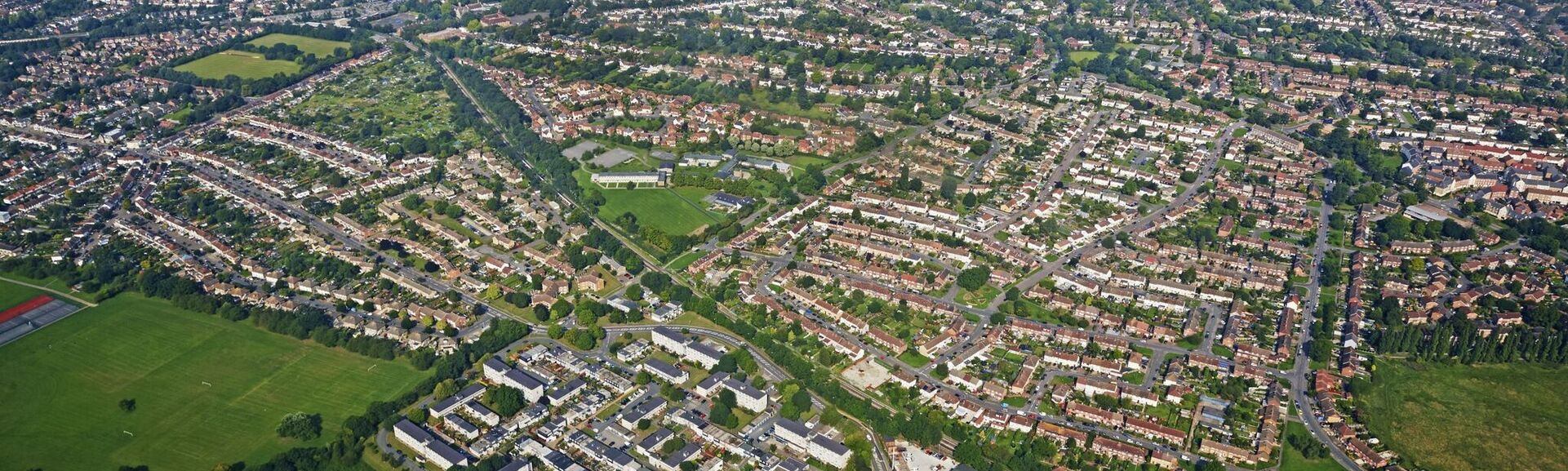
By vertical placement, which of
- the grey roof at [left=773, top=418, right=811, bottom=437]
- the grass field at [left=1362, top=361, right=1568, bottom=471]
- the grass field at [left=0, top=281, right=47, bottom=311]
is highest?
the grey roof at [left=773, top=418, right=811, bottom=437]

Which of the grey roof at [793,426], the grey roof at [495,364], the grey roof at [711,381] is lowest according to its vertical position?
the grey roof at [711,381]

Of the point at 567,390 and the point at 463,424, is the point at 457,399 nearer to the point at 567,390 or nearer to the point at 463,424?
the point at 463,424

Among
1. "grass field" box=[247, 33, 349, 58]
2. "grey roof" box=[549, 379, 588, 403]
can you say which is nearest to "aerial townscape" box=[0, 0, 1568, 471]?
"grey roof" box=[549, 379, 588, 403]

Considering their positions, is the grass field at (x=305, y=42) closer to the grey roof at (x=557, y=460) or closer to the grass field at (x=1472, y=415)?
the grey roof at (x=557, y=460)

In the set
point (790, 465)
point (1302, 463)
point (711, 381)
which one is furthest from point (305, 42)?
point (1302, 463)

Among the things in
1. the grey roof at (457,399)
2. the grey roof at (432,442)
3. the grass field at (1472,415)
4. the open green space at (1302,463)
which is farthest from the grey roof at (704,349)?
the grass field at (1472,415)

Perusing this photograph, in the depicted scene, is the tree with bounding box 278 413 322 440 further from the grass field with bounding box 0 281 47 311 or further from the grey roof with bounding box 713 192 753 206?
the grey roof with bounding box 713 192 753 206

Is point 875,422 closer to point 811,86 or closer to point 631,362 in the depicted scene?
point 631,362
